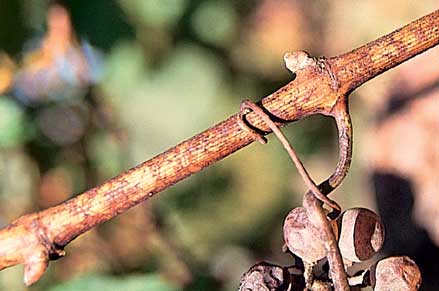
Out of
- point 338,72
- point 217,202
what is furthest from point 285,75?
point 338,72

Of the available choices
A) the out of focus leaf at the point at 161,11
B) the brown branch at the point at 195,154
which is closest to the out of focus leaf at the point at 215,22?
the out of focus leaf at the point at 161,11

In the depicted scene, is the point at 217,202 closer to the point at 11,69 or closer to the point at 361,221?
the point at 11,69

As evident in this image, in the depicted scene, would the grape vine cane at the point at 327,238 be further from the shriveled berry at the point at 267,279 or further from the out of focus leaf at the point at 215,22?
the out of focus leaf at the point at 215,22

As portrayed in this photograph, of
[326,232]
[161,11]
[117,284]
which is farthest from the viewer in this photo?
[161,11]

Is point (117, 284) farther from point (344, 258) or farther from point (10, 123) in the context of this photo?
point (344, 258)

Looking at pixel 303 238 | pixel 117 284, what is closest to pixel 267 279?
pixel 303 238

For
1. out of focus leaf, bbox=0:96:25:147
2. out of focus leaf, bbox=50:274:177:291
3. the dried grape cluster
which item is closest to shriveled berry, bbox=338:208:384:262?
the dried grape cluster

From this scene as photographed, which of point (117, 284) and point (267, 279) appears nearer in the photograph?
point (267, 279)
